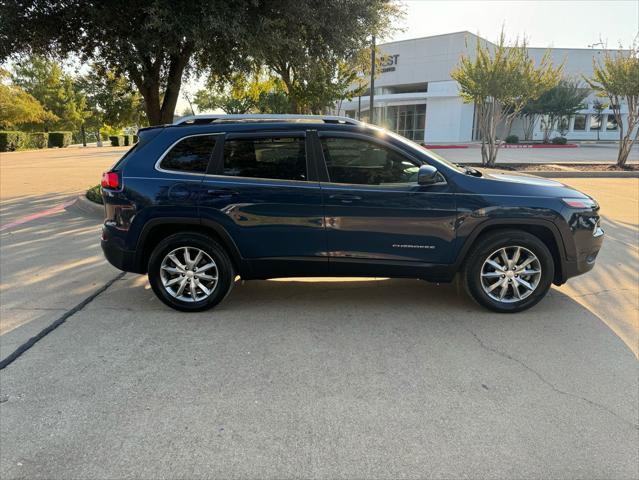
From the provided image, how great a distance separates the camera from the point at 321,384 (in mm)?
3311

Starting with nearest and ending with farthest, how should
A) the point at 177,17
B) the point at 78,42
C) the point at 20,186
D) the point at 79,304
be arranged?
the point at 79,304 < the point at 177,17 < the point at 78,42 < the point at 20,186

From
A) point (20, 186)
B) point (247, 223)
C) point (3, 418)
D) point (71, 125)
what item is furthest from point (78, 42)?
point (71, 125)

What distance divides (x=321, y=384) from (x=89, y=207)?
8385 mm

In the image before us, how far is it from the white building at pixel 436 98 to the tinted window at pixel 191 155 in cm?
4370

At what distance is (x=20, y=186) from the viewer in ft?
47.2

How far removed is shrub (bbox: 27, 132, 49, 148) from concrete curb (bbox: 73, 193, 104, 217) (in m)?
38.6

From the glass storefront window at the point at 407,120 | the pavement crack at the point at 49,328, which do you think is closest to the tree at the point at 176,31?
the pavement crack at the point at 49,328

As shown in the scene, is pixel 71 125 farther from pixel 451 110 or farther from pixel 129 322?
pixel 129 322

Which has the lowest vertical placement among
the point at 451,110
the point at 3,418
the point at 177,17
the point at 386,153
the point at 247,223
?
the point at 3,418

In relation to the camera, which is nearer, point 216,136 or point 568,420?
point 568,420

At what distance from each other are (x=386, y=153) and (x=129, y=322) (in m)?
2.89

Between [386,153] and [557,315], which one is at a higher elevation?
[386,153]

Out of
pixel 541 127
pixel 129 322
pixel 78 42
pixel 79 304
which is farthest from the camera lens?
pixel 541 127

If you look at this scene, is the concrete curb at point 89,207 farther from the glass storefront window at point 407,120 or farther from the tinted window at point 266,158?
the glass storefront window at point 407,120
